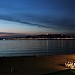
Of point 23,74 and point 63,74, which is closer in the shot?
point 63,74

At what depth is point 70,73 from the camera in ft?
40.2

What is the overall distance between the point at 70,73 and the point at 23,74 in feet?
29.3

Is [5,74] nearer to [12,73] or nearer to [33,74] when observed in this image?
[12,73]

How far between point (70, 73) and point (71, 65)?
41.4 ft

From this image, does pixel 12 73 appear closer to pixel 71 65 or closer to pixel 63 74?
pixel 71 65

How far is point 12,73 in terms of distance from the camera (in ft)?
69.9

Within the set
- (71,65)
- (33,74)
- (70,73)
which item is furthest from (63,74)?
(71,65)

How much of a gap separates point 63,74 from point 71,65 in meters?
12.5

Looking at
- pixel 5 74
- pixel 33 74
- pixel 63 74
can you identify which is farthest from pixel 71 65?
pixel 63 74

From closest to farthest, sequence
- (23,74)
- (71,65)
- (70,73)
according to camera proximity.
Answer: (70,73), (23,74), (71,65)

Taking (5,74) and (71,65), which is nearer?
(5,74)

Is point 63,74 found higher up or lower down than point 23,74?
higher up

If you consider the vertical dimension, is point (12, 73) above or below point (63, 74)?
below

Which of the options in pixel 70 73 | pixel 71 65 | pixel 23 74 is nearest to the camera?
pixel 70 73
